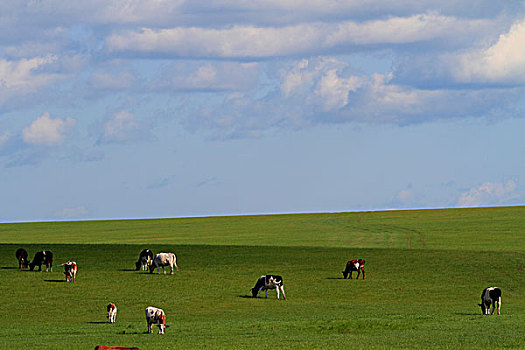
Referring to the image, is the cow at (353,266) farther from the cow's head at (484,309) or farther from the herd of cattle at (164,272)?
the cow's head at (484,309)

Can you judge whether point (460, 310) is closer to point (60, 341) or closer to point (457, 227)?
point (60, 341)

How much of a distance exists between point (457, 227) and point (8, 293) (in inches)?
3326

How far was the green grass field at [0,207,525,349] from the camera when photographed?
107ft

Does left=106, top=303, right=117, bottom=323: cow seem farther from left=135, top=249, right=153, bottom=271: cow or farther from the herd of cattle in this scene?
left=135, top=249, right=153, bottom=271: cow

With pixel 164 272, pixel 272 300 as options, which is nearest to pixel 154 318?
pixel 272 300

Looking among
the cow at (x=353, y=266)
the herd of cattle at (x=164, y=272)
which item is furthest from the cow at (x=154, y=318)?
A: the cow at (x=353, y=266)

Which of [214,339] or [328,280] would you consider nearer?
[214,339]

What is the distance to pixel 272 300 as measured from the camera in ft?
159

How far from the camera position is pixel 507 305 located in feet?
156

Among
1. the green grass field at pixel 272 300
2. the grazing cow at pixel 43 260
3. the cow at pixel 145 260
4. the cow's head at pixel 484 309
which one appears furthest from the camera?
the cow at pixel 145 260

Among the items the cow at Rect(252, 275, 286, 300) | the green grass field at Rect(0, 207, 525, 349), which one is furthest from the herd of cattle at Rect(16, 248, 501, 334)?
the green grass field at Rect(0, 207, 525, 349)

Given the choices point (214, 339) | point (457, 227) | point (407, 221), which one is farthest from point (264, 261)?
point (407, 221)

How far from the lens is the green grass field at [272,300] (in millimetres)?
32562

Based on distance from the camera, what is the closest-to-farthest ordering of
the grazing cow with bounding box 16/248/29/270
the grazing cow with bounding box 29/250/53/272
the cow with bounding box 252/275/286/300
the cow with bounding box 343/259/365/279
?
1. the cow with bounding box 252/275/286/300
2. the cow with bounding box 343/259/365/279
3. the grazing cow with bounding box 29/250/53/272
4. the grazing cow with bounding box 16/248/29/270
